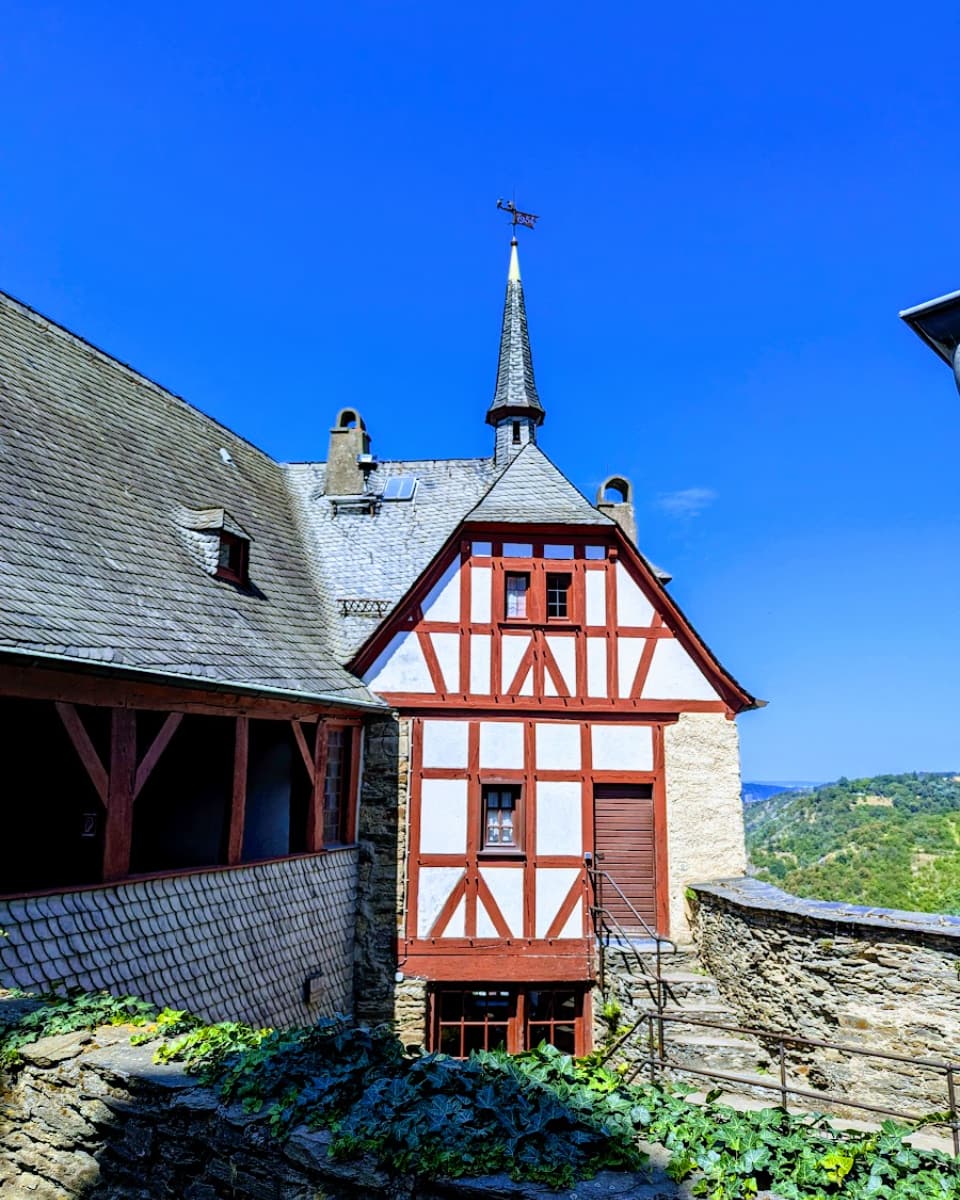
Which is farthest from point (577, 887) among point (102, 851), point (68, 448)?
point (68, 448)

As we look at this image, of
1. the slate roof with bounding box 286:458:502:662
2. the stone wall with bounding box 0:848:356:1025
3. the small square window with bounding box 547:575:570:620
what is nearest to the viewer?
the stone wall with bounding box 0:848:356:1025

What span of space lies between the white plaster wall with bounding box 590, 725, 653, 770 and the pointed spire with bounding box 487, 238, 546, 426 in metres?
6.96

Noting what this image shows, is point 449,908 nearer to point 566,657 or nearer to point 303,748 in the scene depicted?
point 303,748

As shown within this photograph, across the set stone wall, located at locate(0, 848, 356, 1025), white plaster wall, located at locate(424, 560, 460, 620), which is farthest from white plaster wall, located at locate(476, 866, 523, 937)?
white plaster wall, located at locate(424, 560, 460, 620)

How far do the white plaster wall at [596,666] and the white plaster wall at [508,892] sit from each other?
269cm

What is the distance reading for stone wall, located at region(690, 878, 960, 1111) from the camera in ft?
27.5

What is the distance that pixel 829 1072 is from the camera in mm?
8906

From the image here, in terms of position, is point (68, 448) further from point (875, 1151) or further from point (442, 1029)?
point (875, 1151)

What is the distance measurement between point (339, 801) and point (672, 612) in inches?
213

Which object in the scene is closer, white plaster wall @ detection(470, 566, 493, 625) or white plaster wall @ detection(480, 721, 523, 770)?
white plaster wall @ detection(480, 721, 523, 770)

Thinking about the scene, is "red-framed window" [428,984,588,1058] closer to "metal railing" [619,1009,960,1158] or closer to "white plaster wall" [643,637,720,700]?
Answer: "metal railing" [619,1009,960,1158]

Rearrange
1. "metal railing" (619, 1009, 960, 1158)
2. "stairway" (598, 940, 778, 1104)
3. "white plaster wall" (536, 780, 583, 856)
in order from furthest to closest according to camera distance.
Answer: "white plaster wall" (536, 780, 583, 856) → "stairway" (598, 940, 778, 1104) → "metal railing" (619, 1009, 960, 1158)

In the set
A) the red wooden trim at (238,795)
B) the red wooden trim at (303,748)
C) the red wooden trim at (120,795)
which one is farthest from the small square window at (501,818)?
the red wooden trim at (120,795)

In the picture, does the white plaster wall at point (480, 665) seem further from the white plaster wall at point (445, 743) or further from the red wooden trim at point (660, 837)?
the red wooden trim at point (660, 837)
